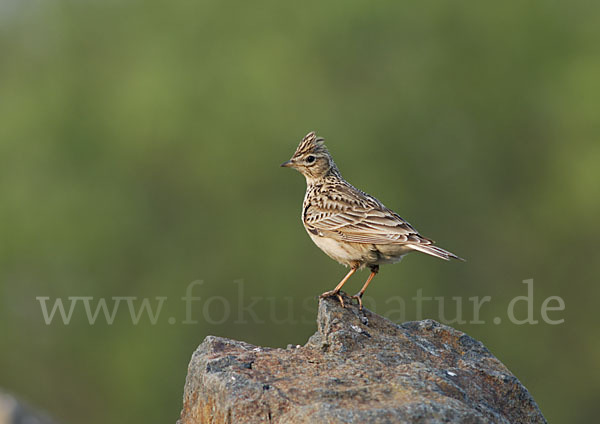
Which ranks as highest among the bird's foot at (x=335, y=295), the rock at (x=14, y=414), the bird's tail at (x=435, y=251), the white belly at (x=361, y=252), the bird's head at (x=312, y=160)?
the bird's head at (x=312, y=160)

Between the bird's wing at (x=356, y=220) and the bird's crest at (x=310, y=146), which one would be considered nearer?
the bird's wing at (x=356, y=220)

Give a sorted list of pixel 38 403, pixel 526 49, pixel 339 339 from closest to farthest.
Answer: pixel 339 339, pixel 38 403, pixel 526 49

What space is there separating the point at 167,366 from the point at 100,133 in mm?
11693

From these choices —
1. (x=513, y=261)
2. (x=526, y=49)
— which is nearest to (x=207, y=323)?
(x=513, y=261)

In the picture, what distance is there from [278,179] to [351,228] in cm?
2649

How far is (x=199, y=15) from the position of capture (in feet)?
144

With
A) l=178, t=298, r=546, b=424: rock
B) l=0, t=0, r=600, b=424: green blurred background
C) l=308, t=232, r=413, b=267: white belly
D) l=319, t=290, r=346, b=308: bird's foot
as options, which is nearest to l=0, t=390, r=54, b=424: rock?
l=308, t=232, r=413, b=267: white belly

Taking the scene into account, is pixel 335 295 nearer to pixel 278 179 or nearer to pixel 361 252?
pixel 361 252

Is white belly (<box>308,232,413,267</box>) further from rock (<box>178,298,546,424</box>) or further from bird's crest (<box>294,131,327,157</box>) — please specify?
bird's crest (<box>294,131,327,157</box>)

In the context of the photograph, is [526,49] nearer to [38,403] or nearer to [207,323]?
[207,323]

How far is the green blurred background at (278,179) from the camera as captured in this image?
3591 centimetres

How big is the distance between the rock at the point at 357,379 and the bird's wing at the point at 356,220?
992mm

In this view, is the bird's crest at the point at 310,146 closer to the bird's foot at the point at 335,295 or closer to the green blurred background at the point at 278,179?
→ the bird's foot at the point at 335,295

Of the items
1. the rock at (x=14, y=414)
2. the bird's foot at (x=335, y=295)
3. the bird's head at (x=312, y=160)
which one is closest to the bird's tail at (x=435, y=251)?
the bird's foot at (x=335, y=295)
